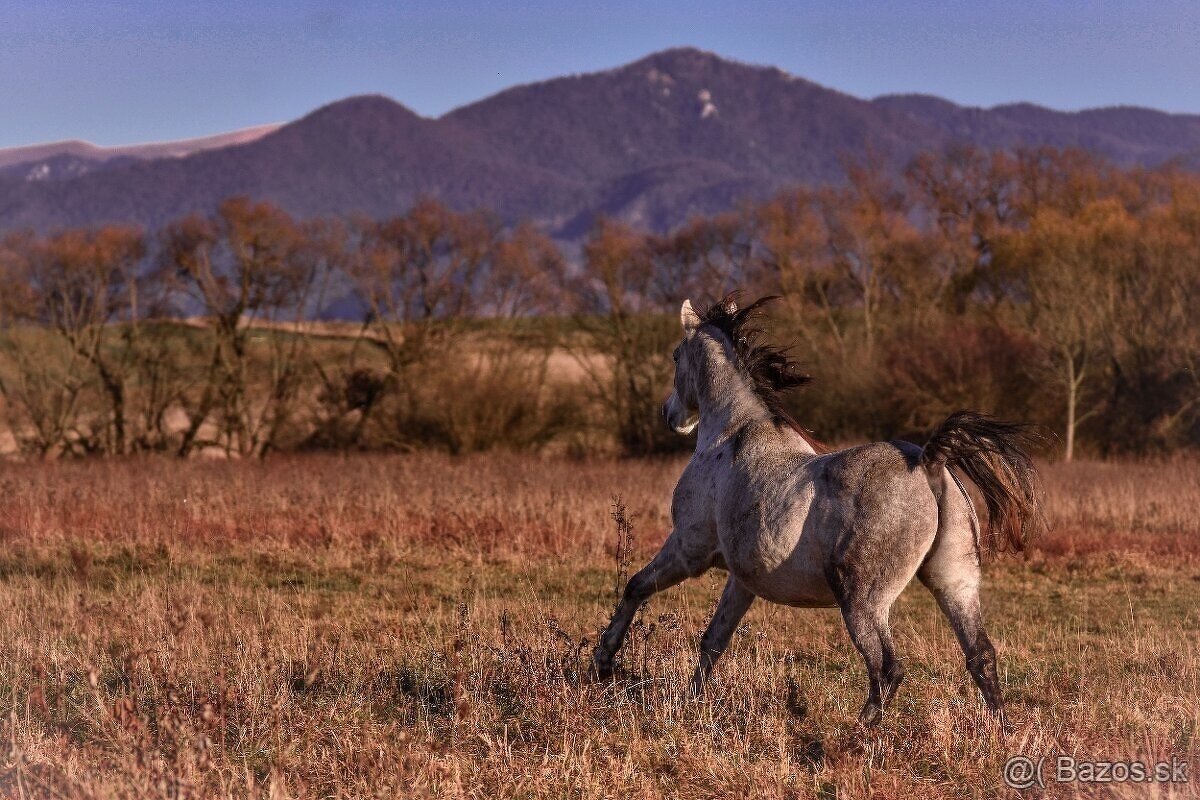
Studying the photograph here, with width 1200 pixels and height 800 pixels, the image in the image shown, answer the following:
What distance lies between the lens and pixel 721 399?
6.36 m

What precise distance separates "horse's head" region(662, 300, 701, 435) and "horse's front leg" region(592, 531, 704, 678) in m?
0.86

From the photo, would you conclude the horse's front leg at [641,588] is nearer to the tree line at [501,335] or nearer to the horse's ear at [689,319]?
the horse's ear at [689,319]

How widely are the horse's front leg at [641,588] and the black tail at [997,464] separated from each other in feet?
4.31

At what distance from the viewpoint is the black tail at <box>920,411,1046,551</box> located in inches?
215

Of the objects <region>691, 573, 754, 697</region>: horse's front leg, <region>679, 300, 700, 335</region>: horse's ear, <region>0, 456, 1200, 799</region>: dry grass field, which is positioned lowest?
<region>0, 456, 1200, 799</region>: dry grass field

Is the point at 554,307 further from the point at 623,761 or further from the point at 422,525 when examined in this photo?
the point at 623,761

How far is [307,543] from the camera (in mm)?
13445

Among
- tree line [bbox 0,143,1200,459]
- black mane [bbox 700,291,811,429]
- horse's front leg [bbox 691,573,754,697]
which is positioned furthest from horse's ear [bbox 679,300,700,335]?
tree line [bbox 0,143,1200,459]

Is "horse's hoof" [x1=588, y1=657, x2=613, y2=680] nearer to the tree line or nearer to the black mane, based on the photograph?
the black mane

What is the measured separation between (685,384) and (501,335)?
821 inches

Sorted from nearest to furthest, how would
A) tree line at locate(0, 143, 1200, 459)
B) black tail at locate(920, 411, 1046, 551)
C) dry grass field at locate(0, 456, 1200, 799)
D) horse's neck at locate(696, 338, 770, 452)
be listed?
1. dry grass field at locate(0, 456, 1200, 799)
2. black tail at locate(920, 411, 1046, 551)
3. horse's neck at locate(696, 338, 770, 452)
4. tree line at locate(0, 143, 1200, 459)

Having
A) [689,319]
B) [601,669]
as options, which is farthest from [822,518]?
[689,319]

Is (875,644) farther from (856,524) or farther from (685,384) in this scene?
(685,384)

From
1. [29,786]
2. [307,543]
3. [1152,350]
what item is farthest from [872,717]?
[1152,350]
